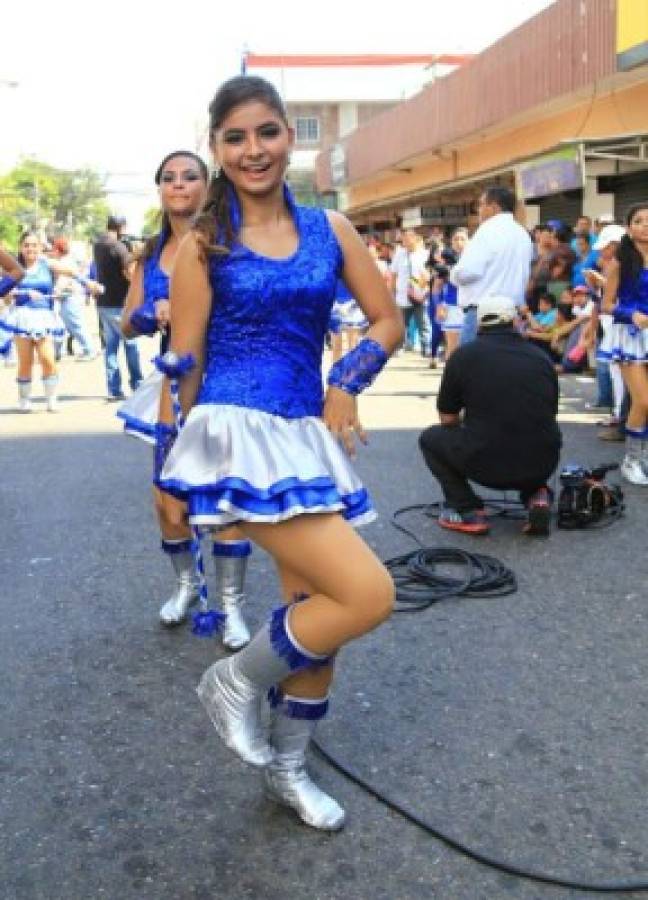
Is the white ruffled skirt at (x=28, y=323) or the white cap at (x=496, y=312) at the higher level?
the white cap at (x=496, y=312)

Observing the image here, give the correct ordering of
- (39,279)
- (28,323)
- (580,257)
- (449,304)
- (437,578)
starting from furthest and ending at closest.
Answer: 1. (580,257)
2. (449,304)
3. (39,279)
4. (28,323)
5. (437,578)

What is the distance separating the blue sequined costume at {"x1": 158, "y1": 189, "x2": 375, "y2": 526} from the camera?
8.63 ft

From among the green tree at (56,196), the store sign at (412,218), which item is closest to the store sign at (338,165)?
the store sign at (412,218)

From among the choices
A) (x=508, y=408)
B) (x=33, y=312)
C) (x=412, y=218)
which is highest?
(x=412, y=218)

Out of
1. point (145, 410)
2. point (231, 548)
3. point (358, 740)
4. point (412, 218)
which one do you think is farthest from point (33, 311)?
point (412, 218)

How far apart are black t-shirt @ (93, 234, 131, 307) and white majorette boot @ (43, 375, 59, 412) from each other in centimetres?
107

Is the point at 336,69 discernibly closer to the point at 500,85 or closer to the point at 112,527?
the point at 500,85

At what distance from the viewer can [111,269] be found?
38.2ft

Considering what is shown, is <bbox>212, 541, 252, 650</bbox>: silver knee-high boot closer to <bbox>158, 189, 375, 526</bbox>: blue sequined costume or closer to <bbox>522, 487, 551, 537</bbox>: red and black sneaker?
<bbox>158, 189, 375, 526</bbox>: blue sequined costume

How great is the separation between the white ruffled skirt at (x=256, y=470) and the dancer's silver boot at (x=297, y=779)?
59 centimetres

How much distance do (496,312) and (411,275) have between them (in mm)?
10375

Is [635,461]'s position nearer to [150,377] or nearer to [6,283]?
[150,377]

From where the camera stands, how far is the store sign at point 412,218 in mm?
28141

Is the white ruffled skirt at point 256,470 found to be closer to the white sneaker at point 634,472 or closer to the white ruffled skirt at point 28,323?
the white sneaker at point 634,472
